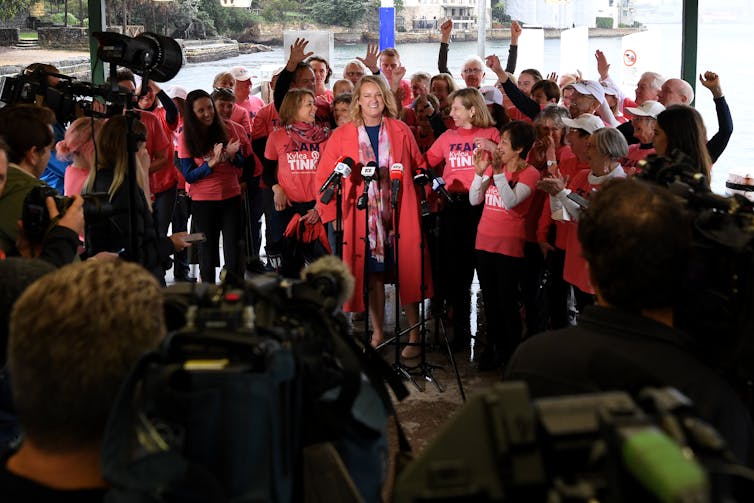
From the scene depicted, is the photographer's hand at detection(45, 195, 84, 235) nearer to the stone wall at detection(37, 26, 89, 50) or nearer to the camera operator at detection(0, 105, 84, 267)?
the camera operator at detection(0, 105, 84, 267)

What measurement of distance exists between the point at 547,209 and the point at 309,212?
5.08 ft

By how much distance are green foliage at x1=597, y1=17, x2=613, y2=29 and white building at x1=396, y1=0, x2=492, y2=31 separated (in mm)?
998

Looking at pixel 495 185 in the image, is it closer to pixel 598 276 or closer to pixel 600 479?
pixel 598 276

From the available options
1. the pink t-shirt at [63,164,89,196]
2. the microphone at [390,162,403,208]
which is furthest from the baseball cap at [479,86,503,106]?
the pink t-shirt at [63,164,89,196]

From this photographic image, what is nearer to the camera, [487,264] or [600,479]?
[600,479]

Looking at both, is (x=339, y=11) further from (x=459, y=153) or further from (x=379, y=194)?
Result: (x=379, y=194)

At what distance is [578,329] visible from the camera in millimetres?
1995

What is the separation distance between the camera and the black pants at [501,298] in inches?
198

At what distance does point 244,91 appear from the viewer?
316 inches

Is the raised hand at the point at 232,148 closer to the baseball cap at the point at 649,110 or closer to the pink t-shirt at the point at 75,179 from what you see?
the pink t-shirt at the point at 75,179

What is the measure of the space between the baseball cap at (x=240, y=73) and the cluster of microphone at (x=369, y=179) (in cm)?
312

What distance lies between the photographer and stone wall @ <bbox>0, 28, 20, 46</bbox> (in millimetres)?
8539

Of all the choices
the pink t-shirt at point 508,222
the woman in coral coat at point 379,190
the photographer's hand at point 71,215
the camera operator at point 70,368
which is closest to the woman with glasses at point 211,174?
the woman in coral coat at point 379,190

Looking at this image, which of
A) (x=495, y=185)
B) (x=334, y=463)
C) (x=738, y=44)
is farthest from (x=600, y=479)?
(x=738, y=44)
